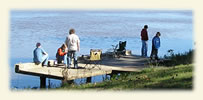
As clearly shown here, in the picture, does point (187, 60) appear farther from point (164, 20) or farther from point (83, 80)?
point (164, 20)

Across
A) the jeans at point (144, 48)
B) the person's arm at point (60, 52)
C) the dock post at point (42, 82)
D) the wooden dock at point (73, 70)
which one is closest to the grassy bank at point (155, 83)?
the wooden dock at point (73, 70)

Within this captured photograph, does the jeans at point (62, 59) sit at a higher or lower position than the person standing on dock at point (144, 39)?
lower

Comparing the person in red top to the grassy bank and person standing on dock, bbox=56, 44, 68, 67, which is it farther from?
the grassy bank

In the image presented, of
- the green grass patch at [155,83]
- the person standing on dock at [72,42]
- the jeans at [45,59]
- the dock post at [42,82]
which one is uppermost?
the person standing on dock at [72,42]

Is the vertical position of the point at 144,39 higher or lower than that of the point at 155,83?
higher

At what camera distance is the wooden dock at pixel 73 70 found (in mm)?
17134

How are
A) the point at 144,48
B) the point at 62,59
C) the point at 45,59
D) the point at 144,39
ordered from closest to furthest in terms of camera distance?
the point at 45,59 < the point at 62,59 < the point at 144,39 < the point at 144,48

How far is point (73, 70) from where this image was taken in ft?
60.1

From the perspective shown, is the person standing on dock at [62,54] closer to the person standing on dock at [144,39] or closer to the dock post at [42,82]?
the dock post at [42,82]

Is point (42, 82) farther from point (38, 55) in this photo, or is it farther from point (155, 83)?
point (155, 83)

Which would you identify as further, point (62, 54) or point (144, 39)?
point (144, 39)

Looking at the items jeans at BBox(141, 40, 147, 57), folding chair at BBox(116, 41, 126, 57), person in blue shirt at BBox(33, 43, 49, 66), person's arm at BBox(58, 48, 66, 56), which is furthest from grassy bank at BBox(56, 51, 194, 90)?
folding chair at BBox(116, 41, 126, 57)

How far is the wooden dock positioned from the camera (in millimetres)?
17134

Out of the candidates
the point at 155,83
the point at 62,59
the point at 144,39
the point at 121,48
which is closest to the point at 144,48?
the point at 144,39
